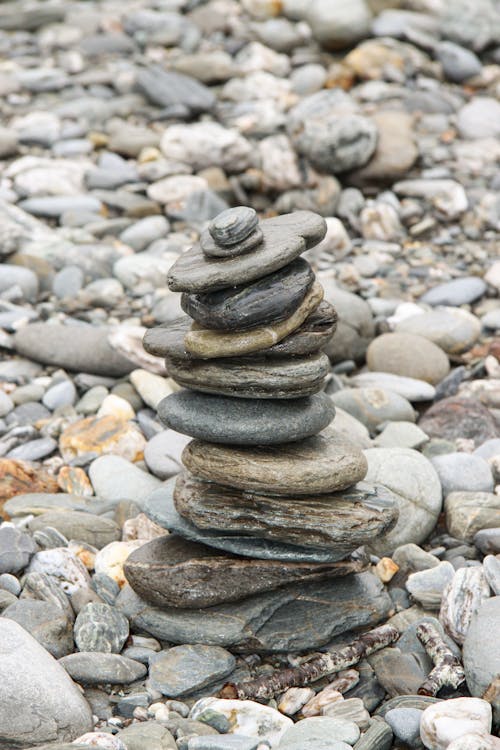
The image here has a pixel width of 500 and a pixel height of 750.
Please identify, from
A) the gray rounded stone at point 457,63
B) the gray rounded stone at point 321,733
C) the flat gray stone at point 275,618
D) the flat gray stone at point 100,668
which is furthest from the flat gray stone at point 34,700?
the gray rounded stone at point 457,63

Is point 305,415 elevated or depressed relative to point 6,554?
elevated

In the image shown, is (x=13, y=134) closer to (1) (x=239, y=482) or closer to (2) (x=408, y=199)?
(2) (x=408, y=199)

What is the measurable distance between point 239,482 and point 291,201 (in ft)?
20.8

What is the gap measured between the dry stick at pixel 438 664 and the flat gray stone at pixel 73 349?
11.7 feet

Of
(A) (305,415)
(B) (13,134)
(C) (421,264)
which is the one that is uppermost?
(A) (305,415)

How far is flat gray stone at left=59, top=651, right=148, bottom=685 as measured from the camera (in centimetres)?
466

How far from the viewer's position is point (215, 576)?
4953 mm

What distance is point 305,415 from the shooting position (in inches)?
192

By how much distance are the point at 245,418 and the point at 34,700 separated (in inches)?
63.1

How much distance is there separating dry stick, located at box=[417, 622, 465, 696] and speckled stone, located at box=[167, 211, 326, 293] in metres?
2.01

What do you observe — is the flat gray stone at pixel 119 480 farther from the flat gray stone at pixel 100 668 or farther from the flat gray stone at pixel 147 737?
the flat gray stone at pixel 147 737

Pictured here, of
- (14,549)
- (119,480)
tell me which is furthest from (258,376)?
(119,480)

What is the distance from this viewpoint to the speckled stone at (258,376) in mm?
4711

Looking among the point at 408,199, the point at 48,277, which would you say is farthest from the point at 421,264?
the point at 48,277
